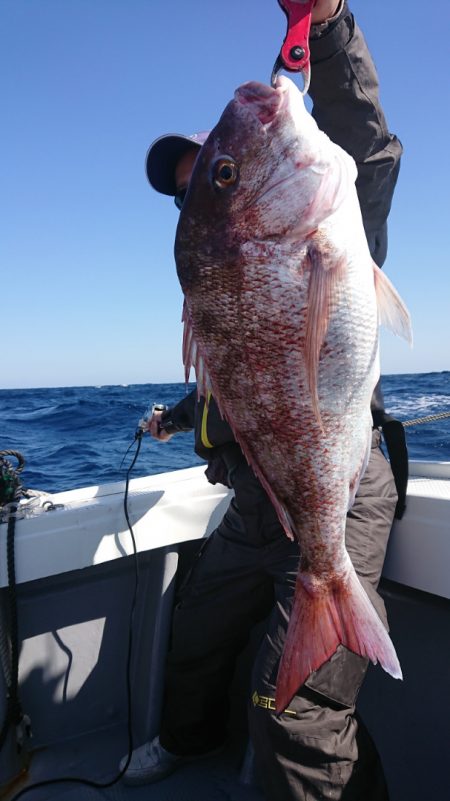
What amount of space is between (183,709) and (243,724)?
1.61 feet

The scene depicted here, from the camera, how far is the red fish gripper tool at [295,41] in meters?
1.50

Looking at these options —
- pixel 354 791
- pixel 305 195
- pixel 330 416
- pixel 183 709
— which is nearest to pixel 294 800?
pixel 354 791

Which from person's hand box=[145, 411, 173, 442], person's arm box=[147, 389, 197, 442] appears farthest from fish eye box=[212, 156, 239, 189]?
person's hand box=[145, 411, 173, 442]

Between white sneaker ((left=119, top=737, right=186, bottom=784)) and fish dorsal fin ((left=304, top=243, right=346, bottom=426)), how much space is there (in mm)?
2058

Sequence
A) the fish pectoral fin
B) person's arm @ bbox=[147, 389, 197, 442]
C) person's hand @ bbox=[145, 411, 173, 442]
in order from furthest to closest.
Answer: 1. person's hand @ bbox=[145, 411, 173, 442]
2. person's arm @ bbox=[147, 389, 197, 442]
3. the fish pectoral fin

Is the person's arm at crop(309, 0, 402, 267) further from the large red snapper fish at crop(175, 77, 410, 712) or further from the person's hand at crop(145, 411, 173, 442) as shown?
the person's hand at crop(145, 411, 173, 442)

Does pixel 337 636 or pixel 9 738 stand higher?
pixel 337 636

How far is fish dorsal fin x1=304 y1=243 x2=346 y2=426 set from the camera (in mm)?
1442

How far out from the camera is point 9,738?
255 centimetres

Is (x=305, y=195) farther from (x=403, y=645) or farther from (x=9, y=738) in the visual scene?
(x=9, y=738)

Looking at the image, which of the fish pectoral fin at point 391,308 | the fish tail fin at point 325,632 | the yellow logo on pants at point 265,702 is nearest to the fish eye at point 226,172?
the fish pectoral fin at point 391,308

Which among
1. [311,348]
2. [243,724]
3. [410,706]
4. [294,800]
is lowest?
[243,724]

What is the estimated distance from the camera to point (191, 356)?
160 centimetres

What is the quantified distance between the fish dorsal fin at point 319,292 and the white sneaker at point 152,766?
2.06 m
